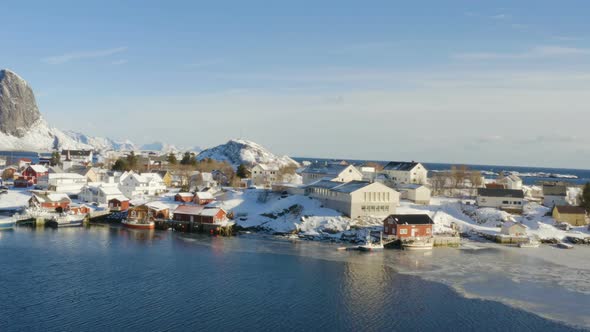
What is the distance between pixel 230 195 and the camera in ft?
252

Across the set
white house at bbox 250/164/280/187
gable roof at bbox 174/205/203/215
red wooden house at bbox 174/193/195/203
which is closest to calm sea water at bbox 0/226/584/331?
gable roof at bbox 174/205/203/215

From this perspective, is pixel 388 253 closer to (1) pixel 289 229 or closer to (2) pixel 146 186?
(1) pixel 289 229

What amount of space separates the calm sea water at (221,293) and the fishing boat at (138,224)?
43.7 ft

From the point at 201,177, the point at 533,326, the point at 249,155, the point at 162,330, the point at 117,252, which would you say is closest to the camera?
the point at 162,330

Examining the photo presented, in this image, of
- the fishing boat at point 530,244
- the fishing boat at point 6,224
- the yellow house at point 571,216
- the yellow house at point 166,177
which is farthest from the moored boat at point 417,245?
the yellow house at point 166,177

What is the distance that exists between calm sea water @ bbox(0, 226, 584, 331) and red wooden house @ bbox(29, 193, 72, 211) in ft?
60.7

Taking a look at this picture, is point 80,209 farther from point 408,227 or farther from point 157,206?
point 408,227

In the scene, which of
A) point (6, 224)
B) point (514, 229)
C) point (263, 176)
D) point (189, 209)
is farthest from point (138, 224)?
point (514, 229)

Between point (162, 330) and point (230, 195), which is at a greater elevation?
point (230, 195)

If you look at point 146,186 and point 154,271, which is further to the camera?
point 146,186

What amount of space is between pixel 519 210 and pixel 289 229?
33.7 metres

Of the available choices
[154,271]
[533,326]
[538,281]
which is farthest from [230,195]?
[533,326]

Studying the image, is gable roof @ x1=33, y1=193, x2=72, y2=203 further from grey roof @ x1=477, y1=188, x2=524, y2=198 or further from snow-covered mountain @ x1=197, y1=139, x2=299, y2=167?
snow-covered mountain @ x1=197, y1=139, x2=299, y2=167

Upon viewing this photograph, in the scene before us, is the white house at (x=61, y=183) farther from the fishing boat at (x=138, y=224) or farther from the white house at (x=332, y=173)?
the white house at (x=332, y=173)
